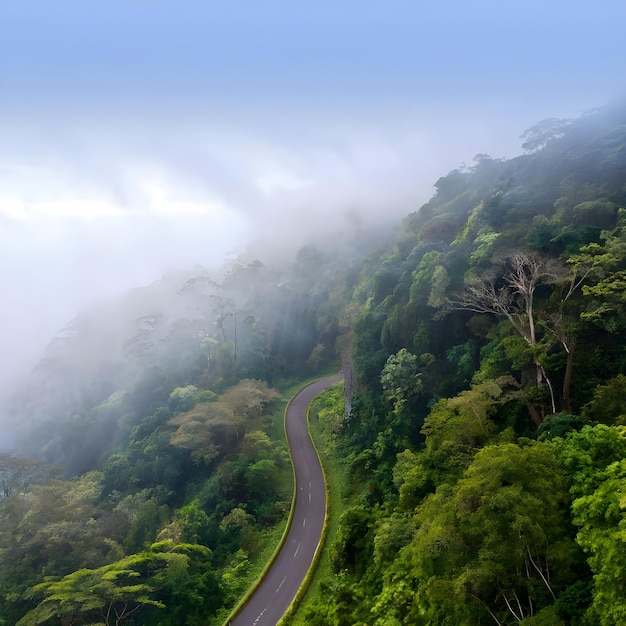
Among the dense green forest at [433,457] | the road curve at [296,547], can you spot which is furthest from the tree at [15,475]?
the road curve at [296,547]

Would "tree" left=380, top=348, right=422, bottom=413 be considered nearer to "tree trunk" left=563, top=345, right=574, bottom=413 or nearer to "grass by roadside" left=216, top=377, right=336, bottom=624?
"tree trunk" left=563, top=345, right=574, bottom=413

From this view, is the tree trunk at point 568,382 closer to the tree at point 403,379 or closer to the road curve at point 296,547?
the tree at point 403,379

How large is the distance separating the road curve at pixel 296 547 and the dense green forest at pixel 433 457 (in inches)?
54.5

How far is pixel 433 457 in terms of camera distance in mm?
17500

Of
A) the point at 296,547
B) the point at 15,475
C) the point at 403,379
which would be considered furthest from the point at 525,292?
the point at 15,475

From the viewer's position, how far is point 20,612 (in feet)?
70.9

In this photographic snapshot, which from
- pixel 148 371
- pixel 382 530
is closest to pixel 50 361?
pixel 148 371

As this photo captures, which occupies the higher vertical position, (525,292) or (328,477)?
(525,292)

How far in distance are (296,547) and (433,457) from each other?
1152 cm

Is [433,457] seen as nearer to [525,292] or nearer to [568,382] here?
[568,382]

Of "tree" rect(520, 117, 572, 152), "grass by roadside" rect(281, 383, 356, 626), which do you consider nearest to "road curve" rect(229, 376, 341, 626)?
"grass by roadside" rect(281, 383, 356, 626)

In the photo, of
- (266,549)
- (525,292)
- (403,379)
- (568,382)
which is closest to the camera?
(568,382)

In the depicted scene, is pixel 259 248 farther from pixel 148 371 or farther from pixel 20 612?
pixel 20 612

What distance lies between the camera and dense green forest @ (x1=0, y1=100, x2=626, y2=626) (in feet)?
35.7
